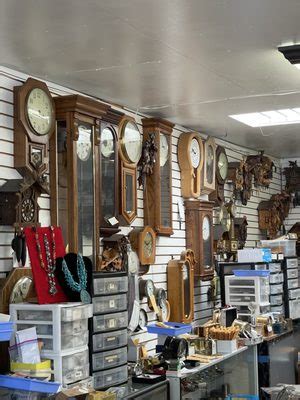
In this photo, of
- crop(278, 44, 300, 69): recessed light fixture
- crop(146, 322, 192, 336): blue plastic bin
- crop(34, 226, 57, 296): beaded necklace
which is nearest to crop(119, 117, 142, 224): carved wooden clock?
crop(146, 322, 192, 336): blue plastic bin

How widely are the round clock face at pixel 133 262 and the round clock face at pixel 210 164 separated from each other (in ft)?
5.86

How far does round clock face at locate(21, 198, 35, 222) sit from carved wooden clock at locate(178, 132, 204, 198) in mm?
2702

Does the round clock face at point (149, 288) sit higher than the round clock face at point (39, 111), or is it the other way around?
A: the round clock face at point (39, 111)

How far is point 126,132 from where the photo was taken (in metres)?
5.76

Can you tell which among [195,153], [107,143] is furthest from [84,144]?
[195,153]

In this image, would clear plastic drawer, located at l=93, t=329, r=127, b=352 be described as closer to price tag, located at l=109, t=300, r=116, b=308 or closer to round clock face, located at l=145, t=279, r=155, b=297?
price tag, located at l=109, t=300, r=116, b=308

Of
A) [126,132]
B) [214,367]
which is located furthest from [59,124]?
[214,367]

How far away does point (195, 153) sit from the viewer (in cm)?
712

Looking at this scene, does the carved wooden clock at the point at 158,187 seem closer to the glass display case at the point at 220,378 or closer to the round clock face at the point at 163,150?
the round clock face at the point at 163,150

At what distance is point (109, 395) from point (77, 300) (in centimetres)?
62

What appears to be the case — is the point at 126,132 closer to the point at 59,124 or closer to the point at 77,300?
the point at 59,124

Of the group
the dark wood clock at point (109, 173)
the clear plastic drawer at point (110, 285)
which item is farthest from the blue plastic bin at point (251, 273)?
the clear plastic drawer at point (110, 285)

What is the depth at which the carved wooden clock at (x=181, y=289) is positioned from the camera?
6.54 m

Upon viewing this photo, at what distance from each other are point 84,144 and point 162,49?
106cm
